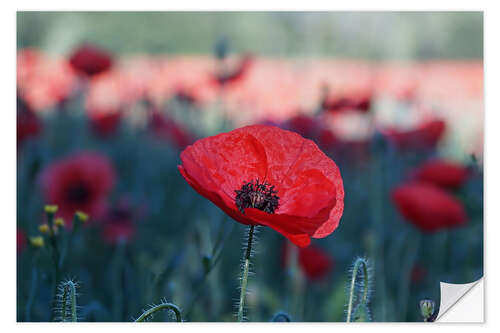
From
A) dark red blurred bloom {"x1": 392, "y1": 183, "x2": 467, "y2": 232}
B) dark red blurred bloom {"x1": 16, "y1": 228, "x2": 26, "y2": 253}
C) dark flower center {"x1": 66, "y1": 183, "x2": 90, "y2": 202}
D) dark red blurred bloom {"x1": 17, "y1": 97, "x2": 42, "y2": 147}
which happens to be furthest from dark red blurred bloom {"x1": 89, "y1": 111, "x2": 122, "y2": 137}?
dark red blurred bloom {"x1": 392, "y1": 183, "x2": 467, "y2": 232}

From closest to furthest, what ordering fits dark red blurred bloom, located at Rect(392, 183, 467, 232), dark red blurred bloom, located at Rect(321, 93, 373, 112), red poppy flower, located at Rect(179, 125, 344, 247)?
1. red poppy flower, located at Rect(179, 125, 344, 247)
2. dark red blurred bloom, located at Rect(392, 183, 467, 232)
3. dark red blurred bloom, located at Rect(321, 93, 373, 112)

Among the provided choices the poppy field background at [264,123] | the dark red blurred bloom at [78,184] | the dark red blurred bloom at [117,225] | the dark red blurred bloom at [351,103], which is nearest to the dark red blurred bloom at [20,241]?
the poppy field background at [264,123]

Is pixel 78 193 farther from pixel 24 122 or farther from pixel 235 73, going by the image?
pixel 235 73

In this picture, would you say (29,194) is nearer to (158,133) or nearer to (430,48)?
(158,133)

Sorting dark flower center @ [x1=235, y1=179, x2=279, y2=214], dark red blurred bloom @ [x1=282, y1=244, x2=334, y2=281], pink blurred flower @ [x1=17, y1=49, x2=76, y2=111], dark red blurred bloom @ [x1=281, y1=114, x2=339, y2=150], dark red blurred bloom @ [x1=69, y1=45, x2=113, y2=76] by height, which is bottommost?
dark red blurred bloom @ [x1=282, y1=244, x2=334, y2=281]

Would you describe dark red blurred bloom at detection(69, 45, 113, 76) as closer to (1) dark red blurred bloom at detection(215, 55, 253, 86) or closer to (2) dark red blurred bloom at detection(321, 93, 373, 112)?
(1) dark red blurred bloom at detection(215, 55, 253, 86)
